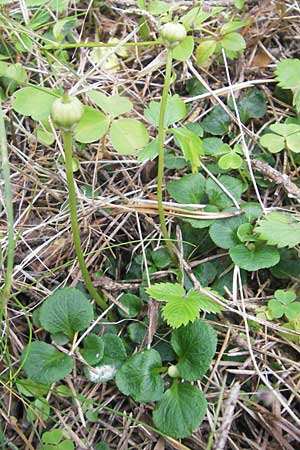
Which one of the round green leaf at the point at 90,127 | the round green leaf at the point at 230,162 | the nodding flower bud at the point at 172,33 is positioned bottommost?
the round green leaf at the point at 230,162

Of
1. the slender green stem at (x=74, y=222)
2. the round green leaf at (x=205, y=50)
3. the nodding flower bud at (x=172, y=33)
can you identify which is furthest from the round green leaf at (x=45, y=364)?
the round green leaf at (x=205, y=50)

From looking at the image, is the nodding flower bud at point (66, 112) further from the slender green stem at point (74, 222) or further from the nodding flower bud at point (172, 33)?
the nodding flower bud at point (172, 33)

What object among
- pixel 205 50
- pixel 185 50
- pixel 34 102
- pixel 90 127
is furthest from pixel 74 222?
pixel 205 50

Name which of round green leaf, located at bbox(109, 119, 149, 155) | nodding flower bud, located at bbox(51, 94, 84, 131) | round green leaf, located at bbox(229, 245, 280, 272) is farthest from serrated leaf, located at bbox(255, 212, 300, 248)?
nodding flower bud, located at bbox(51, 94, 84, 131)

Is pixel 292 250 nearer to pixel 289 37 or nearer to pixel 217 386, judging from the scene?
pixel 217 386

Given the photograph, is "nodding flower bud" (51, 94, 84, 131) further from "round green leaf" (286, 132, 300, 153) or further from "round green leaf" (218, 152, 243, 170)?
"round green leaf" (286, 132, 300, 153)

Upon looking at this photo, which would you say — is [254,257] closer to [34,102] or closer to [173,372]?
[173,372]

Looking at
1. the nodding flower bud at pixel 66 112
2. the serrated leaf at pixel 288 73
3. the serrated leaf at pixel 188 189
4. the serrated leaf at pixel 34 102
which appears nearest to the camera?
the nodding flower bud at pixel 66 112
